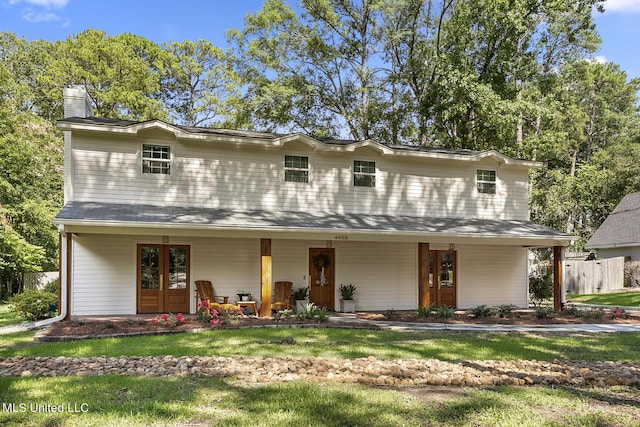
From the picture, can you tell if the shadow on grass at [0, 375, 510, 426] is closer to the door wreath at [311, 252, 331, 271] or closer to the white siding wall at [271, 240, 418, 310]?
the white siding wall at [271, 240, 418, 310]

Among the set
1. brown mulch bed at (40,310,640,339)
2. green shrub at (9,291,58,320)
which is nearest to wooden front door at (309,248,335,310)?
brown mulch bed at (40,310,640,339)

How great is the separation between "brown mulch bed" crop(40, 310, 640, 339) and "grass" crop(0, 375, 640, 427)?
4.26 m

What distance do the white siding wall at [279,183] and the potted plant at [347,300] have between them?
2595 mm

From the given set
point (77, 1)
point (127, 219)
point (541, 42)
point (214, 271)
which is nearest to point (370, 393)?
point (127, 219)

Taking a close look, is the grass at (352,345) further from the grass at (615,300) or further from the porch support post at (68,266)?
the grass at (615,300)

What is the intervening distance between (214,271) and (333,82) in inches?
714

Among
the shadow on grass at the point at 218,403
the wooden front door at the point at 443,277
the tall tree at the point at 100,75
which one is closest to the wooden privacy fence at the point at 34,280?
the tall tree at the point at 100,75

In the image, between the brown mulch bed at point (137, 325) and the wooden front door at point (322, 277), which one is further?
the wooden front door at point (322, 277)

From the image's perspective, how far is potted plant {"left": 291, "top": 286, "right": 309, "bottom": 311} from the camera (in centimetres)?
1428

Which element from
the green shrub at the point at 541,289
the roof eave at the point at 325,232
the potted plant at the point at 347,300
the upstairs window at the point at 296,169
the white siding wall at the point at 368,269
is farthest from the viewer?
the green shrub at the point at 541,289

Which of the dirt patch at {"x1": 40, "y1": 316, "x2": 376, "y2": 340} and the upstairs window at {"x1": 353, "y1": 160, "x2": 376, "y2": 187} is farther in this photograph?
the upstairs window at {"x1": 353, "y1": 160, "x2": 376, "y2": 187}

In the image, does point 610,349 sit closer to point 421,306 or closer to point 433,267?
point 421,306

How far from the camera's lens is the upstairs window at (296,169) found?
1539cm

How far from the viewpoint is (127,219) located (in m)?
11.8
